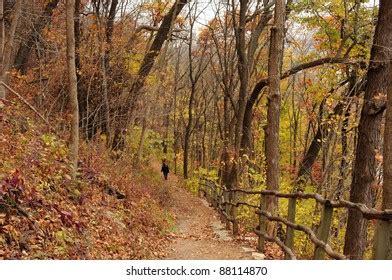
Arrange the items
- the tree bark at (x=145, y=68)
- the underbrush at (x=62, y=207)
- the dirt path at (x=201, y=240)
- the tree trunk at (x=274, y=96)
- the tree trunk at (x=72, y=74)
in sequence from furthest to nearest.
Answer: the tree bark at (x=145, y=68), the tree trunk at (x=274, y=96), the tree trunk at (x=72, y=74), the dirt path at (x=201, y=240), the underbrush at (x=62, y=207)

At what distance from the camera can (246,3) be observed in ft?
63.9

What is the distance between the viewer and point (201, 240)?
470 inches

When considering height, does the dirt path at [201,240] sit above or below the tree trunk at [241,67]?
below

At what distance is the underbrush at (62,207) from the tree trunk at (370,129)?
13.3 feet

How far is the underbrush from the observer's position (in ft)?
21.3

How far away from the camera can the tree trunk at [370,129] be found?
28.8 feet

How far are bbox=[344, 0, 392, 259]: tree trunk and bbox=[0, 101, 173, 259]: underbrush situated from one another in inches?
160

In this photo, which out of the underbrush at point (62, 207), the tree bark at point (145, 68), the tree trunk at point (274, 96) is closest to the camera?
the underbrush at point (62, 207)

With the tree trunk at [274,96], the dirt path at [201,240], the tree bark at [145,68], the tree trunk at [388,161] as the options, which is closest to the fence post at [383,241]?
the tree trunk at [388,161]

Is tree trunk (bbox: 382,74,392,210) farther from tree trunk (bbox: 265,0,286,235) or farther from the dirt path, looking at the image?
tree trunk (bbox: 265,0,286,235)

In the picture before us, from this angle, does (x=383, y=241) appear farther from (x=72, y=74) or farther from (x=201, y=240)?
(x=72, y=74)

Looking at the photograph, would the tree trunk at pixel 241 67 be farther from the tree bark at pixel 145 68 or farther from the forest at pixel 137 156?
the tree bark at pixel 145 68

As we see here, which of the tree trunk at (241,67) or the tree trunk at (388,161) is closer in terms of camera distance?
the tree trunk at (388,161)

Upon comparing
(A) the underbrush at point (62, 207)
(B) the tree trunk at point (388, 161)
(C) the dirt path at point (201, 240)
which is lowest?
(C) the dirt path at point (201, 240)
